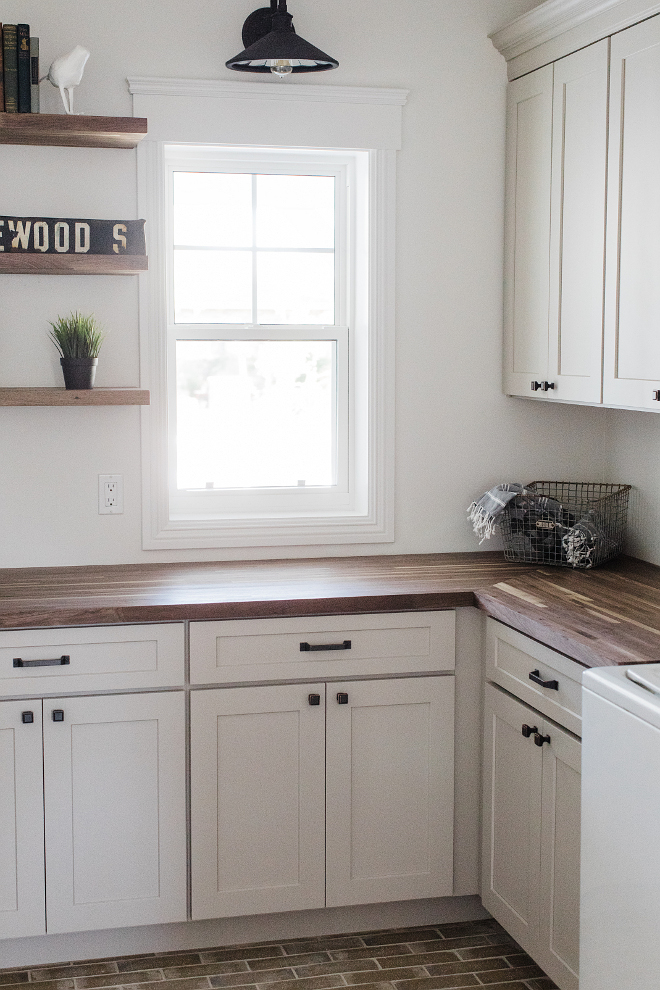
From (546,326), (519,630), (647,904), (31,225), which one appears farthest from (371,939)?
(31,225)

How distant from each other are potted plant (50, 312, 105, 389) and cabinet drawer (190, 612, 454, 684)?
765 millimetres

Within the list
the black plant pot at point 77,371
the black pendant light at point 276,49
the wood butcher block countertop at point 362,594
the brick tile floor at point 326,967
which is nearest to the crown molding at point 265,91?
the black pendant light at point 276,49

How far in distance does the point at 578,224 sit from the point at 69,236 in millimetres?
1355

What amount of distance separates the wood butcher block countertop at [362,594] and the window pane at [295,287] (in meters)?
0.76

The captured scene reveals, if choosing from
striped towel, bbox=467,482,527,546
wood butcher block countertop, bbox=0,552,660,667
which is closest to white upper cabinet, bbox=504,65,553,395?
striped towel, bbox=467,482,527,546

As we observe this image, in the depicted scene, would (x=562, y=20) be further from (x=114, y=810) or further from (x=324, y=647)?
(x=114, y=810)

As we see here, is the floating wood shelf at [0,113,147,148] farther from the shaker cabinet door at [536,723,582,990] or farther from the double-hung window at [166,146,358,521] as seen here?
the shaker cabinet door at [536,723,582,990]

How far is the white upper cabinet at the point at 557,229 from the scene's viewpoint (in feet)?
8.43

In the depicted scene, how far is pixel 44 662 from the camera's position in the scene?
2.42 metres

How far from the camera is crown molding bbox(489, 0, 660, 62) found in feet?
7.82

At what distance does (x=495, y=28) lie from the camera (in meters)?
3.01

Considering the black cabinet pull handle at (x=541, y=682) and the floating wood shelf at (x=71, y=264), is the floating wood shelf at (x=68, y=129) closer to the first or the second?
the floating wood shelf at (x=71, y=264)

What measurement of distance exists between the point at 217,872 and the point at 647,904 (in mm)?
1227

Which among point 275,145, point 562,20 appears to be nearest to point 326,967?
point 275,145
